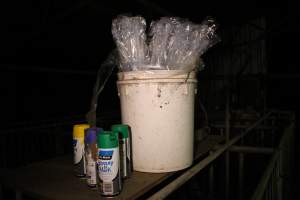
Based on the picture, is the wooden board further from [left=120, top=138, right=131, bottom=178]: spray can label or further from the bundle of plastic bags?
the bundle of plastic bags

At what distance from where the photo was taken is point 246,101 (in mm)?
5750

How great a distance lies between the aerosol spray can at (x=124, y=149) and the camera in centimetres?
81

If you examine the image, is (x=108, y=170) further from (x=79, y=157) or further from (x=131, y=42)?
(x=131, y=42)

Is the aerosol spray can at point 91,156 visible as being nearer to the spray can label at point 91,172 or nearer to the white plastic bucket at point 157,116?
the spray can label at point 91,172

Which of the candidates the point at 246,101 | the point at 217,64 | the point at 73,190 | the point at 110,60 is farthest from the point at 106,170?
the point at 217,64

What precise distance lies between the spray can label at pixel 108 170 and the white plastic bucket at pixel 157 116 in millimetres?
207

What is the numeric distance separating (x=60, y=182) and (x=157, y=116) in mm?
384

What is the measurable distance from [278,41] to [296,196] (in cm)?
382

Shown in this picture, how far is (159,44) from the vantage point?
92 centimetres

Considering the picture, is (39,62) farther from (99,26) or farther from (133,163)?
(133,163)

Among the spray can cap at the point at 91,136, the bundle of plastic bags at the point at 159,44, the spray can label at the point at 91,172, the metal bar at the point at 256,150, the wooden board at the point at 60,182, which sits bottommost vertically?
the metal bar at the point at 256,150

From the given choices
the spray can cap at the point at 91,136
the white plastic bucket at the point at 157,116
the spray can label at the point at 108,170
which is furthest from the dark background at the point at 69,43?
the spray can label at the point at 108,170

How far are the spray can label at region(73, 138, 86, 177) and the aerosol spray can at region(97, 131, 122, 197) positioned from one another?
188 mm

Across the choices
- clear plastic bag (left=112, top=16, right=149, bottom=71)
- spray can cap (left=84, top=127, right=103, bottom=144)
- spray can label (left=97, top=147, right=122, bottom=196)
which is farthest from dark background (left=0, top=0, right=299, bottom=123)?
spray can label (left=97, top=147, right=122, bottom=196)
